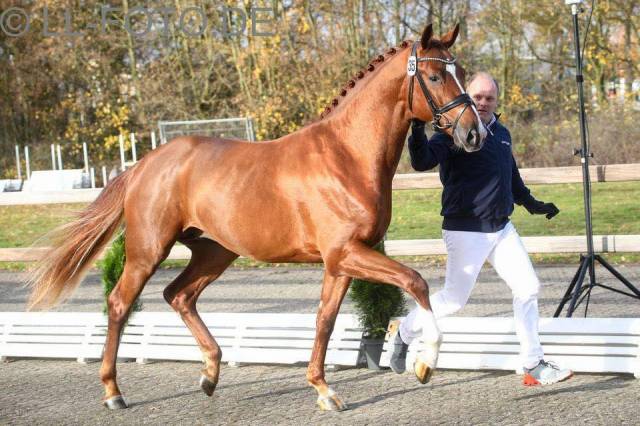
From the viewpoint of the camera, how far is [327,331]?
16.8ft

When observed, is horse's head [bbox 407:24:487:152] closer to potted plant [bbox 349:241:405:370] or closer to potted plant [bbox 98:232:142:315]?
potted plant [bbox 349:241:405:370]

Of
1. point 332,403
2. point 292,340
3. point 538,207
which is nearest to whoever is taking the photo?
point 332,403

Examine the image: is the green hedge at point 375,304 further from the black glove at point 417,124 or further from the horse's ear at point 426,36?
the horse's ear at point 426,36

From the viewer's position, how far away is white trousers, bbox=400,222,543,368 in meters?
5.13

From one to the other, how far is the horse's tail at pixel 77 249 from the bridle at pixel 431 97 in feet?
7.56

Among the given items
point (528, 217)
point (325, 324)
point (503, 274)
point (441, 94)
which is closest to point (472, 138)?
point (441, 94)

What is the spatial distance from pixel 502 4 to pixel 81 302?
1616 centimetres

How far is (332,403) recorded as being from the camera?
4965mm

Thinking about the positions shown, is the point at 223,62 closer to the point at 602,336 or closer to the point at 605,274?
the point at 605,274

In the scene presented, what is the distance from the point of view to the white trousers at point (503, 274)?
202 inches

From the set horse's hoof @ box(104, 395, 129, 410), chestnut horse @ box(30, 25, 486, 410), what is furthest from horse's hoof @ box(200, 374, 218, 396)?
horse's hoof @ box(104, 395, 129, 410)

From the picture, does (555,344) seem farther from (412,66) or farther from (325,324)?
(412,66)

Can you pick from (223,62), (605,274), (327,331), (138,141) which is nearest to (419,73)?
(327,331)

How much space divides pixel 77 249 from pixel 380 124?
2.44m
